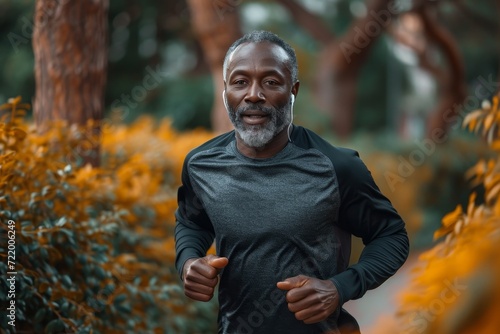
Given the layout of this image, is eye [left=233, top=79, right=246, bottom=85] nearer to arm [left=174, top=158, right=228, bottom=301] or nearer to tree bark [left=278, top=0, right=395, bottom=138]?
arm [left=174, top=158, right=228, bottom=301]

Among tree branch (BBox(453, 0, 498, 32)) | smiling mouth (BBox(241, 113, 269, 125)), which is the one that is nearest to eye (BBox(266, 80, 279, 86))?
smiling mouth (BBox(241, 113, 269, 125))

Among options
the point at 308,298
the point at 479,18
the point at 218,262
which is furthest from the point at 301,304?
the point at 479,18

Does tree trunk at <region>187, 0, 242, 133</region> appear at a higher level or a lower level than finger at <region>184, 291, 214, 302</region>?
higher

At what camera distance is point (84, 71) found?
541 cm

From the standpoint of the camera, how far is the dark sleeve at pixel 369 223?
105 inches

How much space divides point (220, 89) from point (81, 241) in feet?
17.3

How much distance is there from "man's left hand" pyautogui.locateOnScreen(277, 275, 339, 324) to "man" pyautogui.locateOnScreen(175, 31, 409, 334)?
0.08 m

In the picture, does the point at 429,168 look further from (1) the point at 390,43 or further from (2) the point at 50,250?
(1) the point at 390,43

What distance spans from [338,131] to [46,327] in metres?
12.9

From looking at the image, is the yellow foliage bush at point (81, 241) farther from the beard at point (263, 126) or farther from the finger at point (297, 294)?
the finger at point (297, 294)

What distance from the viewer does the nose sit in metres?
2.71

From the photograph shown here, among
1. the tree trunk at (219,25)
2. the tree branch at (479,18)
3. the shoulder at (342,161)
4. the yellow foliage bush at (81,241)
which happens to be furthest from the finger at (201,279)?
the tree branch at (479,18)

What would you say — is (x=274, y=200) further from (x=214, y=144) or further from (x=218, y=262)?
(x=214, y=144)

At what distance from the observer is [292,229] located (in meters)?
2.65
